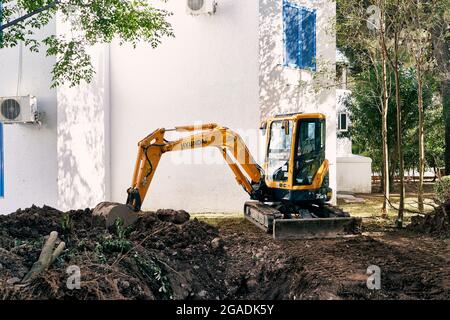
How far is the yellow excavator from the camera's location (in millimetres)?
9992

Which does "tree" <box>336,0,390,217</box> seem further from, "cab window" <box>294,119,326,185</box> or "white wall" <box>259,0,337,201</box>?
"cab window" <box>294,119,326,185</box>

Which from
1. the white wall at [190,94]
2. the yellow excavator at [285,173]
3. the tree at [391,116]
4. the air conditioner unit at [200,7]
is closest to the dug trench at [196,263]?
the yellow excavator at [285,173]

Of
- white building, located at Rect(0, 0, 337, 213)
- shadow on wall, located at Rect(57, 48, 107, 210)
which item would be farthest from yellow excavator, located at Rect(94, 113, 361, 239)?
white building, located at Rect(0, 0, 337, 213)

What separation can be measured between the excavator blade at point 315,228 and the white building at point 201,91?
165 inches

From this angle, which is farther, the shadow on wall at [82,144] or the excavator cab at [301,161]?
the shadow on wall at [82,144]

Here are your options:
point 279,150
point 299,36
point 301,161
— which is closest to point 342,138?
point 299,36

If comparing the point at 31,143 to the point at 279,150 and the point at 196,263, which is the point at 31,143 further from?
the point at 196,263

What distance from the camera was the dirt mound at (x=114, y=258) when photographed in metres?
5.88

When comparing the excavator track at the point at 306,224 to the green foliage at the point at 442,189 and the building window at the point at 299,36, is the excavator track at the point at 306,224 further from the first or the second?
the building window at the point at 299,36

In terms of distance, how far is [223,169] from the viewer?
14.0 m

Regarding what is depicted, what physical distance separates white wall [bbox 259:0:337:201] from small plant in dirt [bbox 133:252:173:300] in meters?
7.46

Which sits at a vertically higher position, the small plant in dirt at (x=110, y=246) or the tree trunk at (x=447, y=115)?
the tree trunk at (x=447, y=115)

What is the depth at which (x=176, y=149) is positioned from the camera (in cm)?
1062

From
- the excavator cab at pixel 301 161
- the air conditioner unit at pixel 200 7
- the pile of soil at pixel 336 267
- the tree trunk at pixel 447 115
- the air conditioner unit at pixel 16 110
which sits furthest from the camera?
the tree trunk at pixel 447 115
